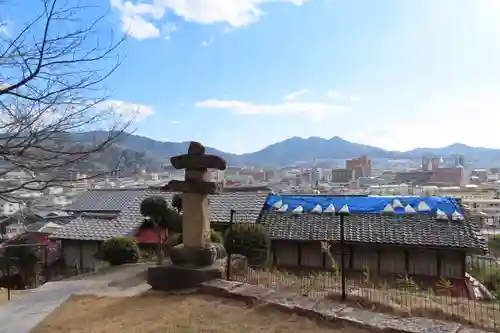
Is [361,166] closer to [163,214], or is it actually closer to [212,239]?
[163,214]

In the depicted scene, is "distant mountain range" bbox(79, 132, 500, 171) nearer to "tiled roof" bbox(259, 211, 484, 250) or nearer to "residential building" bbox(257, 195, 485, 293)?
"residential building" bbox(257, 195, 485, 293)

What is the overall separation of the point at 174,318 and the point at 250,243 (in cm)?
406

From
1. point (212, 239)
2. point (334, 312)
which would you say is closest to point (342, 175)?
point (212, 239)

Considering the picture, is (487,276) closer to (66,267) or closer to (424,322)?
(424,322)

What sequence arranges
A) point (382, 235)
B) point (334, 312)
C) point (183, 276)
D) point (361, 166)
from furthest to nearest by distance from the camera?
point (361, 166)
point (382, 235)
point (183, 276)
point (334, 312)

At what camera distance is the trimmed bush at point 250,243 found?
27.7ft

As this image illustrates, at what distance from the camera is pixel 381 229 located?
12.1 metres

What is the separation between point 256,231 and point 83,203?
12831 mm

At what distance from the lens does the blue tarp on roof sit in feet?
40.7

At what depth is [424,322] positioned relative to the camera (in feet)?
12.5

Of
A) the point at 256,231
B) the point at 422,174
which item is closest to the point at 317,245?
the point at 256,231

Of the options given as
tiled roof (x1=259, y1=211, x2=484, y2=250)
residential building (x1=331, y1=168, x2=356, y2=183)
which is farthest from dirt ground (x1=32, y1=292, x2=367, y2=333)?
residential building (x1=331, y1=168, x2=356, y2=183)

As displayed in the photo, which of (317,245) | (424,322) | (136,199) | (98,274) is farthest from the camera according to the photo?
(136,199)

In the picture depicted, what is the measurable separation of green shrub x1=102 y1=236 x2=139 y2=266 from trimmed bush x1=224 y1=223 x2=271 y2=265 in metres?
2.99
